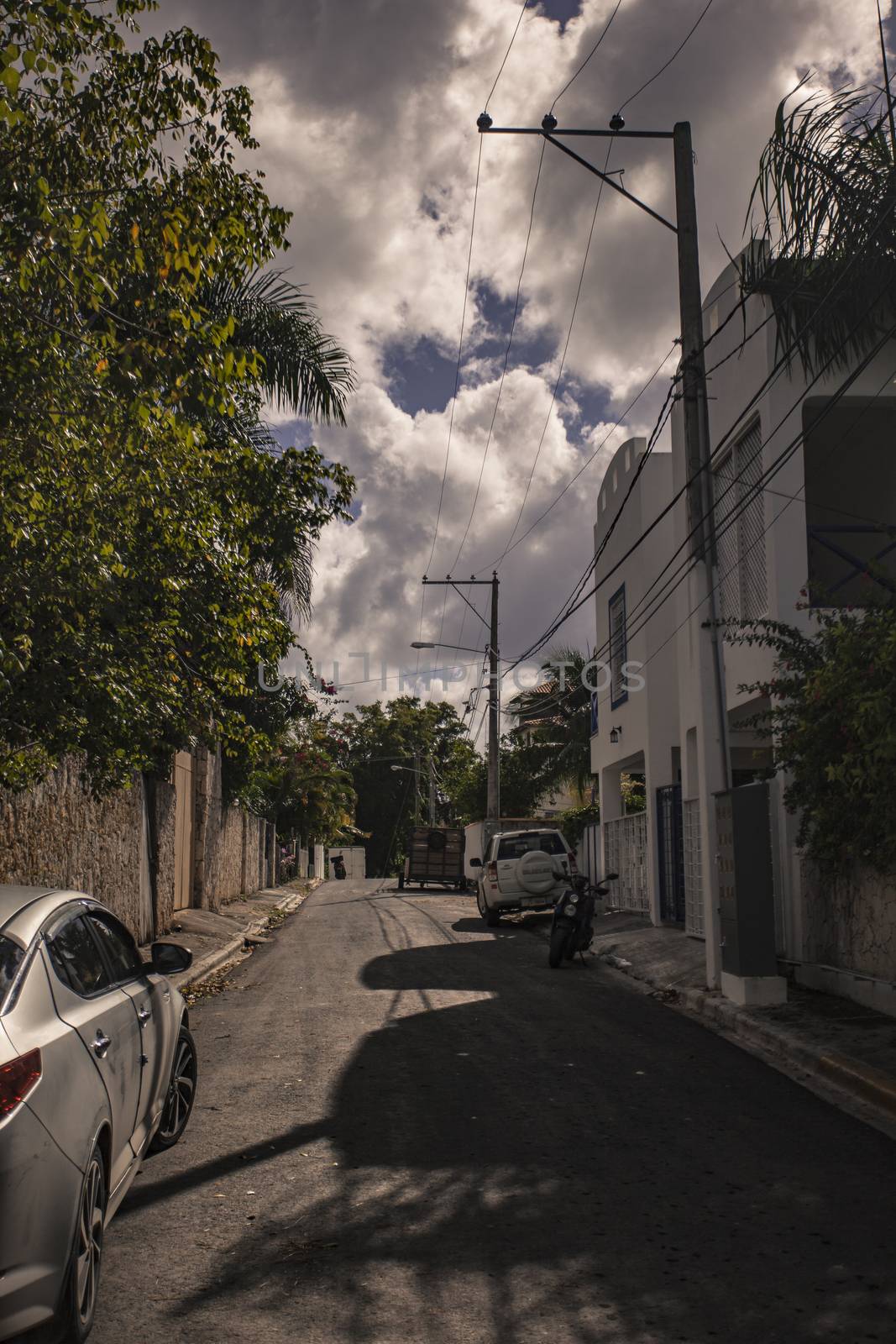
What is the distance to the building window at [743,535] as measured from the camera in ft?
51.4

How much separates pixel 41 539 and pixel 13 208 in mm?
1948

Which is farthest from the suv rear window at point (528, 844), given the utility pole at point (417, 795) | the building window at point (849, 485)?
the utility pole at point (417, 795)

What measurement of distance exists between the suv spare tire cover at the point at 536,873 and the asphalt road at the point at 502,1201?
12.3m

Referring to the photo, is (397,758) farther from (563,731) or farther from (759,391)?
(759,391)

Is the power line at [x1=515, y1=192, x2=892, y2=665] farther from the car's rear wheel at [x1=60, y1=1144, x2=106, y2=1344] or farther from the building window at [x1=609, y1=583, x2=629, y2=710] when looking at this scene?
the car's rear wheel at [x1=60, y1=1144, x2=106, y2=1344]

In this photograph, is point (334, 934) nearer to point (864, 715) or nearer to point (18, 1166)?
point (864, 715)

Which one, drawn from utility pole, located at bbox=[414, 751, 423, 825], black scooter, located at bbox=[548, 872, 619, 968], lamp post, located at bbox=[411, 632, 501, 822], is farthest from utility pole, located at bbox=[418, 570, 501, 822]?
utility pole, located at bbox=[414, 751, 423, 825]

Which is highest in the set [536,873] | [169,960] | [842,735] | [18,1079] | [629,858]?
[842,735]

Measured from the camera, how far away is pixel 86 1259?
13.0 feet

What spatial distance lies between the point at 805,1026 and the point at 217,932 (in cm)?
1286

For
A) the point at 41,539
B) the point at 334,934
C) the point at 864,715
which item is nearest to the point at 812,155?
the point at 864,715

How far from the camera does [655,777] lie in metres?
21.7

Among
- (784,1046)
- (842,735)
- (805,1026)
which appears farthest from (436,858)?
(784,1046)

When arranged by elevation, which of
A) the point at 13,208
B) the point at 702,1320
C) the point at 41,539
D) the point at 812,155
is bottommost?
the point at 702,1320
